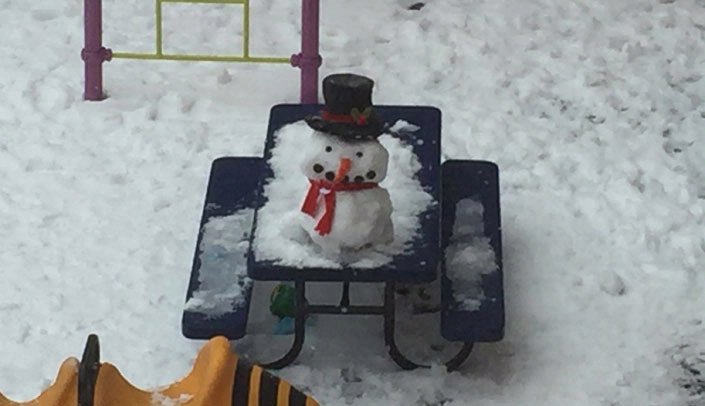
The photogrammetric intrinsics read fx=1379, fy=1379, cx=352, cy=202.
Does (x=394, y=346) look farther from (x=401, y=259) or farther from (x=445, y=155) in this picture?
(x=445, y=155)

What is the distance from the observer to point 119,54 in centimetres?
363

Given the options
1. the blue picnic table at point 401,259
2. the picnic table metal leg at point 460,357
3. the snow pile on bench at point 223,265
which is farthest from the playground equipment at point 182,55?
the picnic table metal leg at point 460,357

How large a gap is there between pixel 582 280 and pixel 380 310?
1.75ft

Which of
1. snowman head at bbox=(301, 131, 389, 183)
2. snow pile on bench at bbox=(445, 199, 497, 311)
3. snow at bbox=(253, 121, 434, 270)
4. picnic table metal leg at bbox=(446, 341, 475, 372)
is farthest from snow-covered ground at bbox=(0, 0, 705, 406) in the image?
snowman head at bbox=(301, 131, 389, 183)

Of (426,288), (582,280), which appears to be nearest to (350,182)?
(426,288)

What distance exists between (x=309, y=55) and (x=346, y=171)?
1.13 m

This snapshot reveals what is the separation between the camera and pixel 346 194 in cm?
255

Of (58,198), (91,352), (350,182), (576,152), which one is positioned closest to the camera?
(91,352)

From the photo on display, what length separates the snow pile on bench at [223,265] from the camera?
2.68 m

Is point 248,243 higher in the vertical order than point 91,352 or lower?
lower

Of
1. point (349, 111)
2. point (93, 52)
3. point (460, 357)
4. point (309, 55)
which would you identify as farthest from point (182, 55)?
point (460, 357)

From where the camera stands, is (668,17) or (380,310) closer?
(380,310)

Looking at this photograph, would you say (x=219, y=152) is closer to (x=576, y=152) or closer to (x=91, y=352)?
(x=576, y=152)

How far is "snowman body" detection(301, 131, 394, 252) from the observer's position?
2510 millimetres
